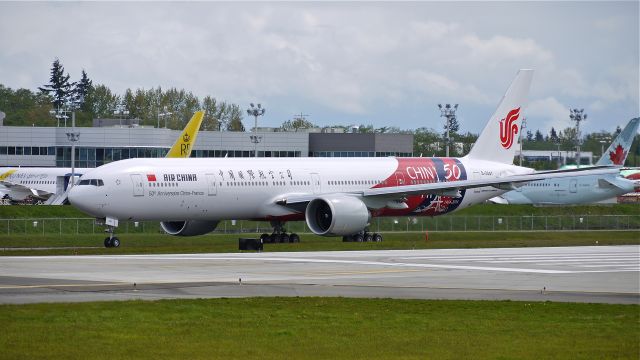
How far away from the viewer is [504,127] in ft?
204

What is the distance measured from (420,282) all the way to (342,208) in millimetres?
20823

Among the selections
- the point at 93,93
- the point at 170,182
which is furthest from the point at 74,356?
the point at 93,93

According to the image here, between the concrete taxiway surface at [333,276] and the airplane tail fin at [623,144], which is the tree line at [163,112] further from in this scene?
the concrete taxiway surface at [333,276]

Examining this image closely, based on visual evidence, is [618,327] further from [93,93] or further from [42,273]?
[93,93]

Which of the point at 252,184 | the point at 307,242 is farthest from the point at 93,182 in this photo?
the point at 307,242

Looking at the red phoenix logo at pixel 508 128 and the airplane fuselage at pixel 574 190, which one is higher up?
the red phoenix logo at pixel 508 128

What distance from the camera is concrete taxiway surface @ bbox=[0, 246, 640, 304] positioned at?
27062mm

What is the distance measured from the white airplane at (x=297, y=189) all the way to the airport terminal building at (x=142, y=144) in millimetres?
53729

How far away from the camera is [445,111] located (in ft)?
319

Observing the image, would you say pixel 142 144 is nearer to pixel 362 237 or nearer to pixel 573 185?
pixel 573 185

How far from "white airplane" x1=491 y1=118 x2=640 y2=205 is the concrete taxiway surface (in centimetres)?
5295

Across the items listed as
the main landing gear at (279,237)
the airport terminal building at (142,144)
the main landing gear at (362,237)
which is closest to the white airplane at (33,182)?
the airport terminal building at (142,144)

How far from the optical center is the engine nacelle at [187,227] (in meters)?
53.8

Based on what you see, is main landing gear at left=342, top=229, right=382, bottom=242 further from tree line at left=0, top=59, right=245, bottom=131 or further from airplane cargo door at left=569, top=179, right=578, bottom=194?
tree line at left=0, top=59, right=245, bottom=131
